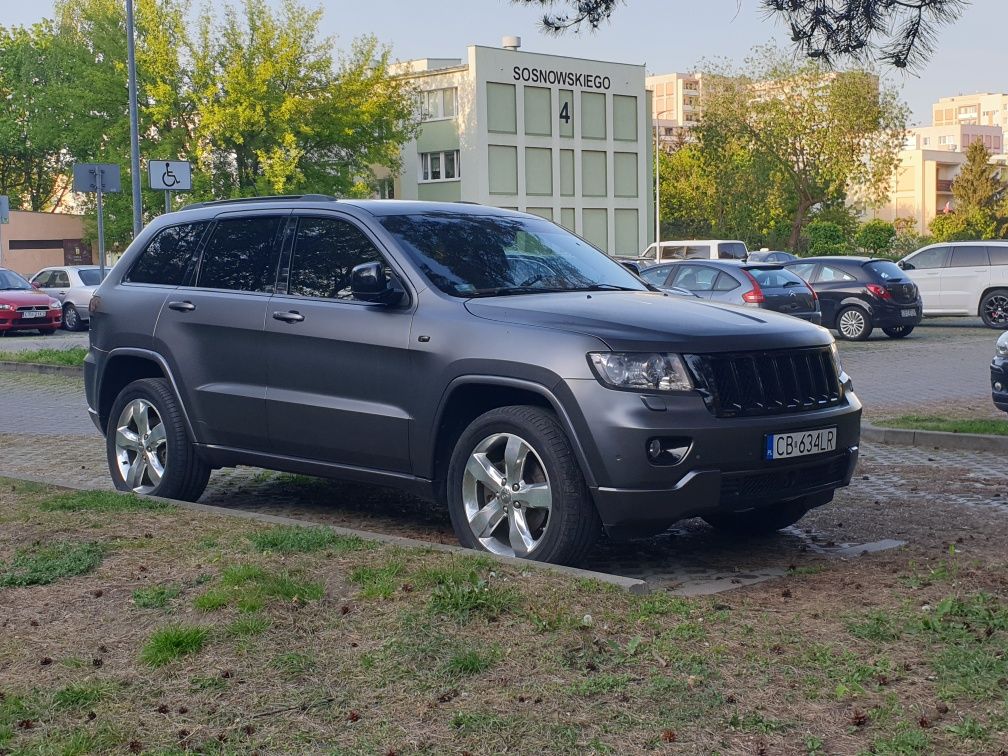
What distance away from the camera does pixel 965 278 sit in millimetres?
27391

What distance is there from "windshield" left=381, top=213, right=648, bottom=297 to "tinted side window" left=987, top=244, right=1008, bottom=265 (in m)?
21.2

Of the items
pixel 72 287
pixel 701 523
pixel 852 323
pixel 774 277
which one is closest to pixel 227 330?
pixel 701 523

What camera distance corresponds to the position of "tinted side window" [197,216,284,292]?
772 cm

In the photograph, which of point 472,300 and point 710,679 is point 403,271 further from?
point 710,679

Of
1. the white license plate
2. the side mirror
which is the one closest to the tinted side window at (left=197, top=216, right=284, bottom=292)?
the side mirror

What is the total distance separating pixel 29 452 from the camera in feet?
36.4

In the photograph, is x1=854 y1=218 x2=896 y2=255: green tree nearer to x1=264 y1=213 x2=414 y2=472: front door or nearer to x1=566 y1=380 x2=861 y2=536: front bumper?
x1=264 y1=213 x2=414 y2=472: front door

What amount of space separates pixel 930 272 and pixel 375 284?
912 inches

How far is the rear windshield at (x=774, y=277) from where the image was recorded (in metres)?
21.9

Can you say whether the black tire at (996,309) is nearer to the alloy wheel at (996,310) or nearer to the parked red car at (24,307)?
the alloy wheel at (996,310)

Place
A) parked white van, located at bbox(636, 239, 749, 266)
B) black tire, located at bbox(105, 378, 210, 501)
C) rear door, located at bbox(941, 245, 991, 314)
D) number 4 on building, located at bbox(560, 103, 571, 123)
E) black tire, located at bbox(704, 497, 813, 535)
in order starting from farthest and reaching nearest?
number 4 on building, located at bbox(560, 103, 571, 123) < parked white van, located at bbox(636, 239, 749, 266) < rear door, located at bbox(941, 245, 991, 314) < black tire, located at bbox(105, 378, 210, 501) < black tire, located at bbox(704, 497, 813, 535)

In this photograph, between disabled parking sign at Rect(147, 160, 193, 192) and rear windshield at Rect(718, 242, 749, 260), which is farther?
rear windshield at Rect(718, 242, 749, 260)

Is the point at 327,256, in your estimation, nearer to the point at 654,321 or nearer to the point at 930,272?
the point at 654,321

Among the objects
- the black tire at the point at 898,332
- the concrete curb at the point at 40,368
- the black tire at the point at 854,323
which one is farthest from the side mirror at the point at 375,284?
the black tire at the point at 898,332
